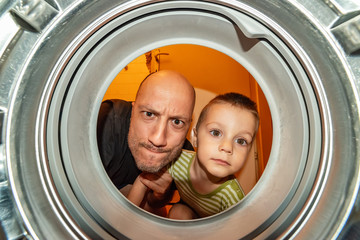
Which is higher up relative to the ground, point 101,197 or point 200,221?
point 101,197

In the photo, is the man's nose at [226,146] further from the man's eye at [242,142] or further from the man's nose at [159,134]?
the man's nose at [159,134]

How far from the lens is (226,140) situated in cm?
97

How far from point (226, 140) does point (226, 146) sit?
29 millimetres

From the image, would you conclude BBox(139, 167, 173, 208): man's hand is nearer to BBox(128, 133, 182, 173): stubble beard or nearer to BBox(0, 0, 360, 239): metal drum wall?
BBox(128, 133, 182, 173): stubble beard

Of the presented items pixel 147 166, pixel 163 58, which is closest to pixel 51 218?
pixel 147 166

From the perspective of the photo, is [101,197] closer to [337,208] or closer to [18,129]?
[18,129]

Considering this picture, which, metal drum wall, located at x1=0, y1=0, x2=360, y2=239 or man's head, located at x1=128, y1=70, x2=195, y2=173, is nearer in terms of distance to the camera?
metal drum wall, located at x1=0, y1=0, x2=360, y2=239

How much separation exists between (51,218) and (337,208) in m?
0.43

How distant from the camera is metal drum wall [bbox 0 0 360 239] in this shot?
0.36 meters

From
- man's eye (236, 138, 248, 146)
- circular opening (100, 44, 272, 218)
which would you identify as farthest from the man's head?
circular opening (100, 44, 272, 218)

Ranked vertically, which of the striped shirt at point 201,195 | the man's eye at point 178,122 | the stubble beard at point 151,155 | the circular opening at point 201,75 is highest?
the circular opening at point 201,75

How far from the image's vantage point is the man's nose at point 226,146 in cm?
95

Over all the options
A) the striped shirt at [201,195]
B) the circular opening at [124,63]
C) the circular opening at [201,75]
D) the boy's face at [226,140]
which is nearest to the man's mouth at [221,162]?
the boy's face at [226,140]

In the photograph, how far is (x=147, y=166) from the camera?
1.22 metres
